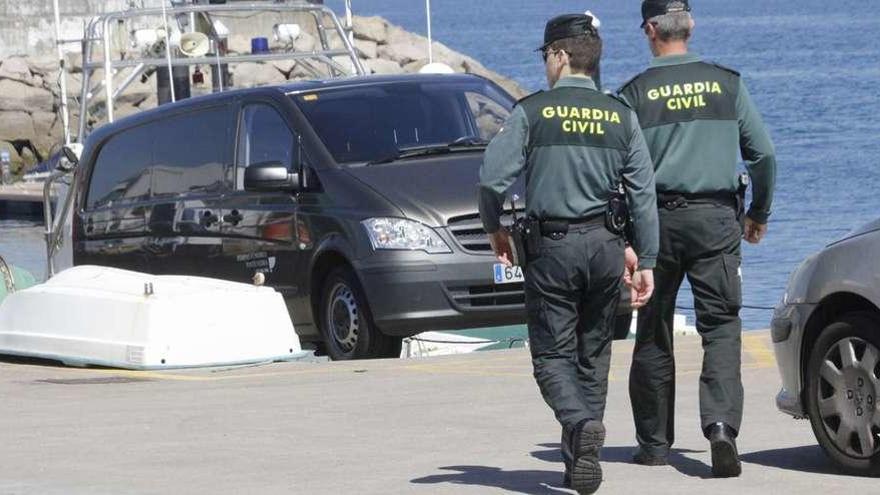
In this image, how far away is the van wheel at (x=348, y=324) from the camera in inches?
523

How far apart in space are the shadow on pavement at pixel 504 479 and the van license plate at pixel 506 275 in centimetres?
452

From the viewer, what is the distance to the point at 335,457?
29.6 ft

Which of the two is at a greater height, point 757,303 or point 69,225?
point 69,225

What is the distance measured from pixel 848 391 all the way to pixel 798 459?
2.05 feet

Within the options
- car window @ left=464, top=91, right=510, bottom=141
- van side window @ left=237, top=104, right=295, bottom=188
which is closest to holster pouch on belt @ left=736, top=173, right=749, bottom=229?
car window @ left=464, top=91, right=510, bottom=141

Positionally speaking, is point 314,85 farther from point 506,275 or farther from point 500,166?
point 500,166

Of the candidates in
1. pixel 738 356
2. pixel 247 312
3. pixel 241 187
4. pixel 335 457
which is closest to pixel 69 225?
pixel 241 187

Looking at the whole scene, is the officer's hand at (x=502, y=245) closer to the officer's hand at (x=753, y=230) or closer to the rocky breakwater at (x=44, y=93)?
the officer's hand at (x=753, y=230)

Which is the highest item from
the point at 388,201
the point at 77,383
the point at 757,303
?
the point at 388,201

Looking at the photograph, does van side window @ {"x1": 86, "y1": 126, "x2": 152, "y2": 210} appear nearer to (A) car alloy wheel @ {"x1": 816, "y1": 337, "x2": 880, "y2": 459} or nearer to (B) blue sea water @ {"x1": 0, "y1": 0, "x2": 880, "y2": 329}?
(A) car alloy wheel @ {"x1": 816, "y1": 337, "x2": 880, "y2": 459}

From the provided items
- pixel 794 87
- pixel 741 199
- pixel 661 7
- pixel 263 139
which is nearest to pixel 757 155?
pixel 741 199

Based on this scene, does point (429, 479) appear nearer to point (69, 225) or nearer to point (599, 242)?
point (599, 242)

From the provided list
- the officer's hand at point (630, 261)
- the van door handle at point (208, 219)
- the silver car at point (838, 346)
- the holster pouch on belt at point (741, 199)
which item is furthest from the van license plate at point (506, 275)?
the officer's hand at point (630, 261)

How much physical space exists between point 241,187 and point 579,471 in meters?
7.32
